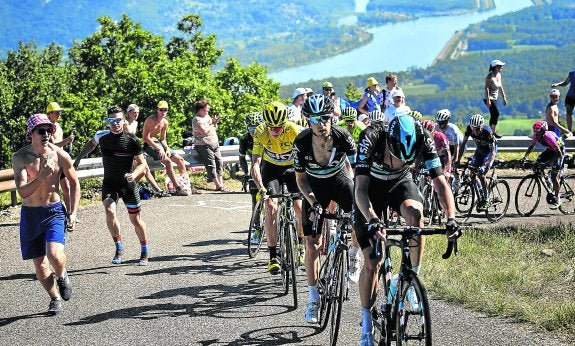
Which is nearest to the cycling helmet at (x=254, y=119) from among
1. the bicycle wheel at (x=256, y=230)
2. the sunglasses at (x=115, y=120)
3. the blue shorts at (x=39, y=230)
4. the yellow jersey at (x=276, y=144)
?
the bicycle wheel at (x=256, y=230)

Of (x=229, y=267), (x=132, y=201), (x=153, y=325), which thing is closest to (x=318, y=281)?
(x=153, y=325)

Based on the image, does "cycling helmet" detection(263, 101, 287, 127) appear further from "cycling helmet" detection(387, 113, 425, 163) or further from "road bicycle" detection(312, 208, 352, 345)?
"cycling helmet" detection(387, 113, 425, 163)

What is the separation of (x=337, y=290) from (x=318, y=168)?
175cm

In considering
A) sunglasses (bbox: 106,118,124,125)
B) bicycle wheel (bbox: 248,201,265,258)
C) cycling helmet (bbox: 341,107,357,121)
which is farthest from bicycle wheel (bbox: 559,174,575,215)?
sunglasses (bbox: 106,118,124,125)

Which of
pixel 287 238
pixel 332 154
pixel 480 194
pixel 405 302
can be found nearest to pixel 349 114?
pixel 480 194

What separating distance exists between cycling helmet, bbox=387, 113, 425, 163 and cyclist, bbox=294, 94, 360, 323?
1.52 metres

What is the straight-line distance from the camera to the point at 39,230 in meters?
9.82

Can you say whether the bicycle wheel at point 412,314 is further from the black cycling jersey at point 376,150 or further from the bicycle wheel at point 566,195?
the bicycle wheel at point 566,195

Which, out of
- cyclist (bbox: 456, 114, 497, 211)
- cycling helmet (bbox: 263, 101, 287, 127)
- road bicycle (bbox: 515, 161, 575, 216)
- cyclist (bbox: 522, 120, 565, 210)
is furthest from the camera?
road bicycle (bbox: 515, 161, 575, 216)

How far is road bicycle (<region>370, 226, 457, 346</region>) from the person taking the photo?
6164 mm

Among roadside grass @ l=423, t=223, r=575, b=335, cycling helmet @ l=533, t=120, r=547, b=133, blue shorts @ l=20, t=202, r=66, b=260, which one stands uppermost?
cycling helmet @ l=533, t=120, r=547, b=133

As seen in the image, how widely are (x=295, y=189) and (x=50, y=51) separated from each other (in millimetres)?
114186

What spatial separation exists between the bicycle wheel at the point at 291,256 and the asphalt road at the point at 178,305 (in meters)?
0.24

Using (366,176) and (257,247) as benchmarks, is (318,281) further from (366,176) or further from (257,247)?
(257,247)
